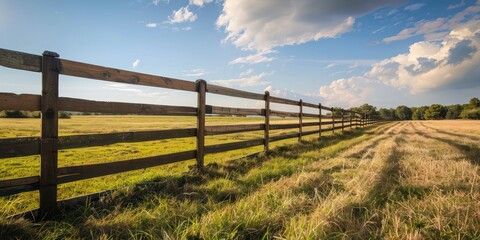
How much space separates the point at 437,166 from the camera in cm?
415

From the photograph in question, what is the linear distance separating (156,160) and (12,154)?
173 centimetres

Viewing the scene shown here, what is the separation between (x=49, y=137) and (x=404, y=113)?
165m

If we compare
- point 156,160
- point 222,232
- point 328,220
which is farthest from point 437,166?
point 156,160

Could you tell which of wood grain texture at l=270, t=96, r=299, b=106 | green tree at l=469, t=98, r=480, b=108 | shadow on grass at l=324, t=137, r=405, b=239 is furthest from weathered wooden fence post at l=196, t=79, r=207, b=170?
green tree at l=469, t=98, r=480, b=108

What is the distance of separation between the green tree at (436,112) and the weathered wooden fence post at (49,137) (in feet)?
448

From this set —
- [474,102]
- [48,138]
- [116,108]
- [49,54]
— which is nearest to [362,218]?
[116,108]

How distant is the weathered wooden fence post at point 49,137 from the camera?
264cm

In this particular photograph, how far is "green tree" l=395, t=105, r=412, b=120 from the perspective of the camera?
449 feet

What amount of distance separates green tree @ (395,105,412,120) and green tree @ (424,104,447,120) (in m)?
24.6

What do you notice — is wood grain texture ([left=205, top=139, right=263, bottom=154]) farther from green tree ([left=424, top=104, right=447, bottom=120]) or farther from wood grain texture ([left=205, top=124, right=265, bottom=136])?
green tree ([left=424, top=104, right=447, bottom=120])

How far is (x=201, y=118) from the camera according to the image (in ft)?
15.5

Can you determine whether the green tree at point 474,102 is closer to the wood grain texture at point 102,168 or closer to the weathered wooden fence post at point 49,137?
the wood grain texture at point 102,168

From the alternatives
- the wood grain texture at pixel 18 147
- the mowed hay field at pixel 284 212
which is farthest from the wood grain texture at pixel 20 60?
the mowed hay field at pixel 284 212

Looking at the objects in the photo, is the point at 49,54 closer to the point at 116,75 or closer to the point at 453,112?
the point at 116,75
